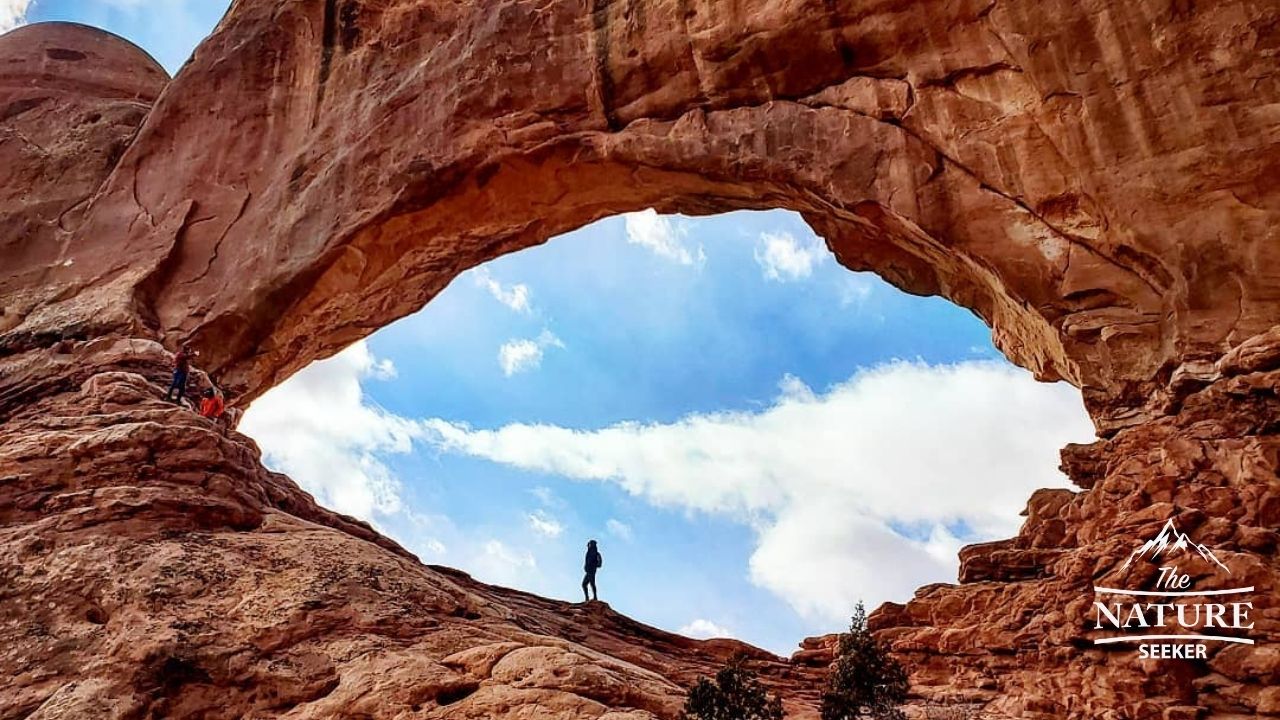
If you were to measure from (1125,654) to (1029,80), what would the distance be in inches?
412

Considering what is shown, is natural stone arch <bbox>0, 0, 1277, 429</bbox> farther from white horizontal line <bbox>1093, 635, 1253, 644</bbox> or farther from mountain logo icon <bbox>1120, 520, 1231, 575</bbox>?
white horizontal line <bbox>1093, 635, 1253, 644</bbox>

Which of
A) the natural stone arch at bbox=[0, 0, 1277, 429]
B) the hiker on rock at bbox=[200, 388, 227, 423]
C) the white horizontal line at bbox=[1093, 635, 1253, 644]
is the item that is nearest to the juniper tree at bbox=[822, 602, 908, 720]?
the white horizontal line at bbox=[1093, 635, 1253, 644]

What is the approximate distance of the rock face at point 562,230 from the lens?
12875mm

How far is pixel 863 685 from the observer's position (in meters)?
13.5

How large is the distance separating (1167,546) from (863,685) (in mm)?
4729

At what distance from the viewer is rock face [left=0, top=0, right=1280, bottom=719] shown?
12.9 m

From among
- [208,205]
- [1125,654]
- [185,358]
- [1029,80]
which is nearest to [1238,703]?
[1125,654]

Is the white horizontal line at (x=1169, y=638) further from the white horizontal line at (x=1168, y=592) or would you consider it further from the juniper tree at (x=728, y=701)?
the juniper tree at (x=728, y=701)

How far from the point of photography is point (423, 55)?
25.2 metres

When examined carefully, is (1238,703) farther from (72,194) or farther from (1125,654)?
(72,194)

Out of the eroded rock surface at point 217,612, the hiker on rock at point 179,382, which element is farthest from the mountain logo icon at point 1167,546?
the hiker on rock at point 179,382

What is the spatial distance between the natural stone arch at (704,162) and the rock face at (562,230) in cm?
7

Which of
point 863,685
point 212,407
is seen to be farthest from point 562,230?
point 863,685

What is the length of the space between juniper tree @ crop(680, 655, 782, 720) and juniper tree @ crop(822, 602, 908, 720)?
1.01 metres
